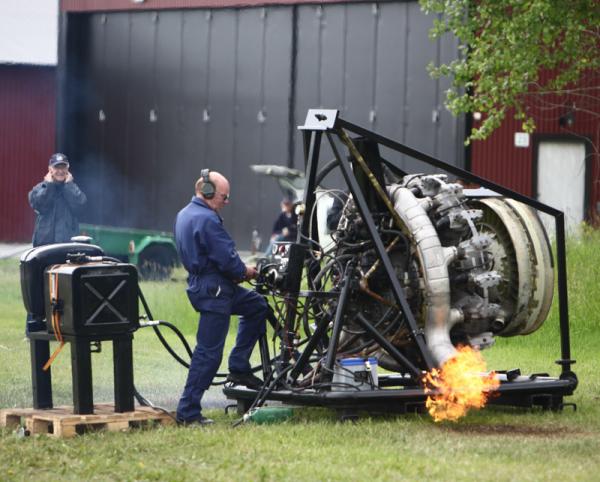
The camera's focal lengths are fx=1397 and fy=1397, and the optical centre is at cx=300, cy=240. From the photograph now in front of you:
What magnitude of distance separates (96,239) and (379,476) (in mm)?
17158

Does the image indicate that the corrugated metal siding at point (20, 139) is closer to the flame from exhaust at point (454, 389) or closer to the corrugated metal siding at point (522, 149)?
the corrugated metal siding at point (522, 149)

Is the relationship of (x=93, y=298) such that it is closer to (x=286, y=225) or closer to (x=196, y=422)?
(x=196, y=422)

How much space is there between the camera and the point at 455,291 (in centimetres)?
1108

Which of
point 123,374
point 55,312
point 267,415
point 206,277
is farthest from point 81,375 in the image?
point 267,415

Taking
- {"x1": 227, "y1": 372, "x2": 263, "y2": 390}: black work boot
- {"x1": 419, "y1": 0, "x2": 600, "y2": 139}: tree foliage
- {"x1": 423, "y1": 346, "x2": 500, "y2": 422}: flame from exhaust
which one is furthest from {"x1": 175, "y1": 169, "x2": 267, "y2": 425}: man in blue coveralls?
{"x1": 419, "y1": 0, "x2": 600, "y2": 139}: tree foliage

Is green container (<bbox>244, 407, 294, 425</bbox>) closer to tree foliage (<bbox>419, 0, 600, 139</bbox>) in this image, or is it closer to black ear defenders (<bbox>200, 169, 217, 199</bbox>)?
black ear defenders (<bbox>200, 169, 217, 199</bbox>)

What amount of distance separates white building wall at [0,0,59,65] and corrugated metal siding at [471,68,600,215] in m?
12.0

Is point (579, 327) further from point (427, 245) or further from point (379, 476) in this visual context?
point (379, 476)

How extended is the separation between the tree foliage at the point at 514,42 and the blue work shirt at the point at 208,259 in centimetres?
1022

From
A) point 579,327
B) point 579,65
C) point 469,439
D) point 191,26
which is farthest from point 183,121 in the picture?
point 469,439

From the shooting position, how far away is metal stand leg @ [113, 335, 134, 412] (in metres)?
10.4

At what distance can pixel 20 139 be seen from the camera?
3403 cm

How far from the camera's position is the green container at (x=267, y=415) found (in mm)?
10531

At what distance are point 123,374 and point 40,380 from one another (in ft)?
2.61
